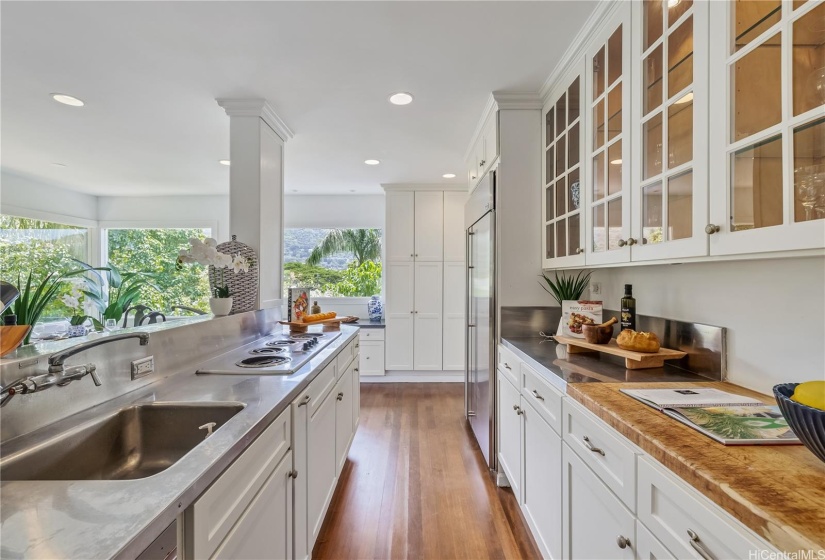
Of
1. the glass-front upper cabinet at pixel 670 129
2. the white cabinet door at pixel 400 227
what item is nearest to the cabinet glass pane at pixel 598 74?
the glass-front upper cabinet at pixel 670 129

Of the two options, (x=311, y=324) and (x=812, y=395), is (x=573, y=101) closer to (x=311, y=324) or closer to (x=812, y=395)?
(x=812, y=395)

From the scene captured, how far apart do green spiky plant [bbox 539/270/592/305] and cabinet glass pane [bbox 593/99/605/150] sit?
803 mm

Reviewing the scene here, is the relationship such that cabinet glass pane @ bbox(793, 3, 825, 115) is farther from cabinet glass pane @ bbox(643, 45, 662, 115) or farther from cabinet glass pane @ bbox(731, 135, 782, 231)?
cabinet glass pane @ bbox(643, 45, 662, 115)

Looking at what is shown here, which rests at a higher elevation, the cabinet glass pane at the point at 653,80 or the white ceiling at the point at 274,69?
the white ceiling at the point at 274,69

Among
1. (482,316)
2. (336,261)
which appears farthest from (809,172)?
(336,261)

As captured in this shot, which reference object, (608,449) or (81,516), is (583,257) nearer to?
(608,449)

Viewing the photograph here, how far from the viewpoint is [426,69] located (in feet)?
6.29

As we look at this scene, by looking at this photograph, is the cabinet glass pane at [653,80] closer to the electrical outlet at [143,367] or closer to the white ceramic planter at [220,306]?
the electrical outlet at [143,367]

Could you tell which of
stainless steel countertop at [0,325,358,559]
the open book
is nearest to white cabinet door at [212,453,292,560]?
stainless steel countertop at [0,325,358,559]

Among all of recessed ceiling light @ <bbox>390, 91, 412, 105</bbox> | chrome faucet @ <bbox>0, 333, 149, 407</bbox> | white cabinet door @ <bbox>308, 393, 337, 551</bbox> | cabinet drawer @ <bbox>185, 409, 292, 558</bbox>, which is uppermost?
recessed ceiling light @ <bbox>390, 91, 412, 105</bbox>

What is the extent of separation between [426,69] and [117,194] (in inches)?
209

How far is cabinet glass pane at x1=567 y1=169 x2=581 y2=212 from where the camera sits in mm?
1780

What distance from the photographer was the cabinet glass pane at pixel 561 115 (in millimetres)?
1937

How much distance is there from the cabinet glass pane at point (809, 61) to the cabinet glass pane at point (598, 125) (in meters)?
0.78
